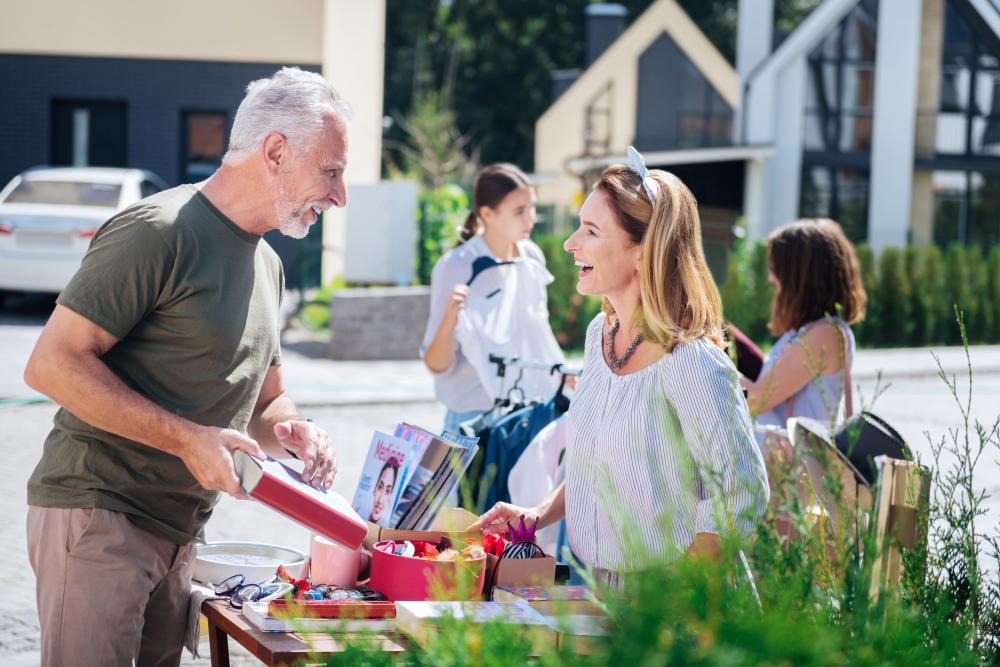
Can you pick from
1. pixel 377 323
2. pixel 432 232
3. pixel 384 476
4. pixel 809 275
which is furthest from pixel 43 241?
pixel 384 476

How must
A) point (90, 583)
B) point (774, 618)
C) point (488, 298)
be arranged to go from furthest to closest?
point (488, 298)
point (90, 583)
point (774, 618)

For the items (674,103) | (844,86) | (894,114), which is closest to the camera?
(894,114)

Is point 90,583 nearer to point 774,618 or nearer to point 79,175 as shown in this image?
point 774,618

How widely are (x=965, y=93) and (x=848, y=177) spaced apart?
11.4 ft

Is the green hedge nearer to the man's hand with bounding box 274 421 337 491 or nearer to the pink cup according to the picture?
the man's hand with bounding box 274 421 337 491

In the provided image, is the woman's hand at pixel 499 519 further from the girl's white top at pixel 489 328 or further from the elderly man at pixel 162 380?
the girl's white top at pixel 489 328

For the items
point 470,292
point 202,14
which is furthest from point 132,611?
point 202,14

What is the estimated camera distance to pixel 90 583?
9.74 ft

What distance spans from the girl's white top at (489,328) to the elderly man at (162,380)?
2.50 meters

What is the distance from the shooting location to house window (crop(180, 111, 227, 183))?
21.5 m

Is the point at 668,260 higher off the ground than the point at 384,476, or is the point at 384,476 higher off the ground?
the point at 668,260

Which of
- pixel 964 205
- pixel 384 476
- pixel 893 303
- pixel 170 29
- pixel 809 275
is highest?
pixel 170 29

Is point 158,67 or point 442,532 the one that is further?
point 158,67

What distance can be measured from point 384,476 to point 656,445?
824 mm
